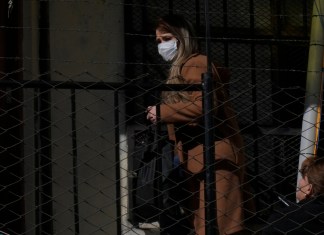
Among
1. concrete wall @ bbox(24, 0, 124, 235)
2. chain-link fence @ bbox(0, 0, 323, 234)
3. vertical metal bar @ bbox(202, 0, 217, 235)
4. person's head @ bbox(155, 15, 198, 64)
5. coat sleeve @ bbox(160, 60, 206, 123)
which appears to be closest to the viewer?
vertical metal bar @ bbox(202, 0, 217, 235)

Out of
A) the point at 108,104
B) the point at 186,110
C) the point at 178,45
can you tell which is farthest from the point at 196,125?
the point at 108,104

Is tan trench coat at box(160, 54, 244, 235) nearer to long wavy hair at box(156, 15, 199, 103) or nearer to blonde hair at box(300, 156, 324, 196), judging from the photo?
long wavy hair at box(156, 15, 199, 103)

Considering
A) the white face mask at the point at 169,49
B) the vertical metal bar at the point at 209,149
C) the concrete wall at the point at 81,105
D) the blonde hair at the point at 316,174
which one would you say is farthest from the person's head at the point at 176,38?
→ the blonde hair at the point at 316,174

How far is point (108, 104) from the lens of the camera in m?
4.80

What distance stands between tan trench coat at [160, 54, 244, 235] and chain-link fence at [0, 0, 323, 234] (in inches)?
3.8

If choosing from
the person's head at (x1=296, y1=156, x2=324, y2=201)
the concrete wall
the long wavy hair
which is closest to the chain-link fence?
the concrete wall

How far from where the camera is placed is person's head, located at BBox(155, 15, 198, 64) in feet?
12.7

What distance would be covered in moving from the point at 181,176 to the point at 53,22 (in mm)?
1714

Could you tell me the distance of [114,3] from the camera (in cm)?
487

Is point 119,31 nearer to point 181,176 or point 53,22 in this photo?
point 53,22

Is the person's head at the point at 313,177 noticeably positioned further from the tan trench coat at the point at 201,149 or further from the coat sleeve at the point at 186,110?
the coat sleeve at the point at 186,110

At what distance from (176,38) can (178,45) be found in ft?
0.14

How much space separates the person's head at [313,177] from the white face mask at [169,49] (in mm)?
960

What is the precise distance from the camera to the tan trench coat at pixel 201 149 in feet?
12.0
